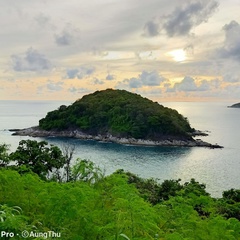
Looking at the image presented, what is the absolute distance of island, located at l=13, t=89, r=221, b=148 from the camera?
82350 mm

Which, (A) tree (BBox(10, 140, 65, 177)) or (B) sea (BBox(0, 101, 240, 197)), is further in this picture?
(B) sea (BBox(0, 101, 240, 197))

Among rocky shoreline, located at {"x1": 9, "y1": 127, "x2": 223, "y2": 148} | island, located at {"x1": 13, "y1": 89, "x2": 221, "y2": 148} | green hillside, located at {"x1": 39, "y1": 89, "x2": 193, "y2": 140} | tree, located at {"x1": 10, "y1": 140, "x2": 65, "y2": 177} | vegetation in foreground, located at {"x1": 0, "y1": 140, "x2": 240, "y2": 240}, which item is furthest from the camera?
green hillside, located at {"x1": 39, "y1": 89, "x2": 193, "y2": 140}

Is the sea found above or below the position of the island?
below

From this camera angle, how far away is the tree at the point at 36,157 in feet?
86.0

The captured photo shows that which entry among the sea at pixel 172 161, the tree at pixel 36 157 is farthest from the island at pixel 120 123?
the tree at pixel 36 157

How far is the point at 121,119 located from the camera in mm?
88375

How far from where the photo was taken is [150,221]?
5102mm

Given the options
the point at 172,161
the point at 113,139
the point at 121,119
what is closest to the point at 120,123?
the point at 121,119

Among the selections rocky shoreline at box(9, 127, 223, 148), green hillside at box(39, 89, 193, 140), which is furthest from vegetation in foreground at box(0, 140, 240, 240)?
green hillside at box(39, 89, 193, 140)

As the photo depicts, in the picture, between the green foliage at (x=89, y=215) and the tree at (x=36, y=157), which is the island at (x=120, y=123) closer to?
the tree at (x=36, y=157)

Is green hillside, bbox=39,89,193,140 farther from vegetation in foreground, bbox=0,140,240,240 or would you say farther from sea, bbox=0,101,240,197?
vegetation in foreground, bbox=0,140,240,240

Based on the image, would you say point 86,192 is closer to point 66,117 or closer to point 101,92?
point 66,117

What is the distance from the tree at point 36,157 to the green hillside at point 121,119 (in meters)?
55.7

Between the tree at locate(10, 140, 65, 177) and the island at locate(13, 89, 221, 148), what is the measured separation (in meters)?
53.2
